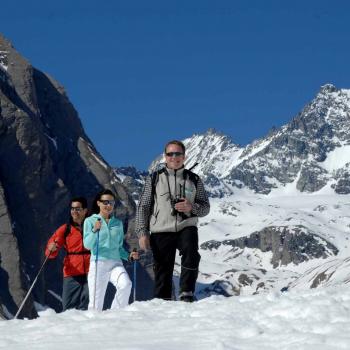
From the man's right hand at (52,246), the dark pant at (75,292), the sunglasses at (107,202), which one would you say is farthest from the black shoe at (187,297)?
the man's right hand at (52,246)

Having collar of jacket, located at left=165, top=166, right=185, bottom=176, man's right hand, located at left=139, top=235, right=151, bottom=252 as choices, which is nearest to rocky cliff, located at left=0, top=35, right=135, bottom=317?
man's right hand, located at left=139, top=235, right=151, bottom=252

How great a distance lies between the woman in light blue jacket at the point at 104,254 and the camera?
51.3ft

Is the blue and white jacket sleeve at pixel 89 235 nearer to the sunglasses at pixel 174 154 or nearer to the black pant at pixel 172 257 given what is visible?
the black pant at pixel 172 257

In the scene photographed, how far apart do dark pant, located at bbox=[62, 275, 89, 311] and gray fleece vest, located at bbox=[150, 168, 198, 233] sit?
235 centimetres

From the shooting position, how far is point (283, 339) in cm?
964

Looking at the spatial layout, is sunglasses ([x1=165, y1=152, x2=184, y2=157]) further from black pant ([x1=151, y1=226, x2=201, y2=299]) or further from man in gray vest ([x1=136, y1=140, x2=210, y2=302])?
black pant ([x1=151, y1=226, x2=201, y2=299])

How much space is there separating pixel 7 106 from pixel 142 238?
488 ft

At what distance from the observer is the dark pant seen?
1650cm

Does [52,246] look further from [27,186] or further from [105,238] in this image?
[27,186]

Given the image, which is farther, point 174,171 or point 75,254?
point 75,254

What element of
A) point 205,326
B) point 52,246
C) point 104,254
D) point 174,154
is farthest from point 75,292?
point 205,326

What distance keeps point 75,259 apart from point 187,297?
2818 mm

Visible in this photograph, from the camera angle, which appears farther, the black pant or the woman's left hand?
the woman's left hand

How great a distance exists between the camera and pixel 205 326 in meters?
11.0
